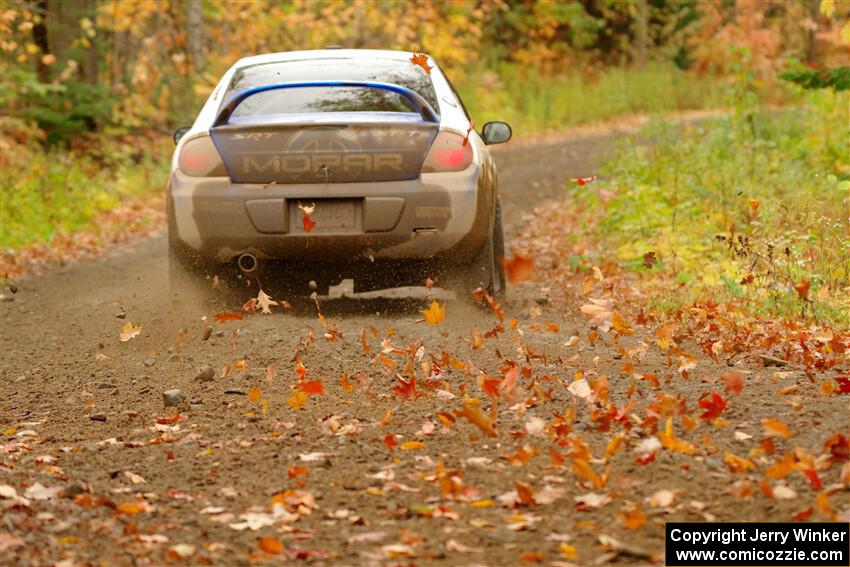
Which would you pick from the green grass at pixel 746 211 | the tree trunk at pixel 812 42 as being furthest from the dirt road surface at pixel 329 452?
the tree trunk at pixel 812 42

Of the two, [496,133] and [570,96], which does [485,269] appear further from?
[570,96]

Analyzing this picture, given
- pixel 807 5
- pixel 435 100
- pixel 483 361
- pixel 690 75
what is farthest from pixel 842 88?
pixel 807 5

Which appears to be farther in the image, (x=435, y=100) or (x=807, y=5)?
(x=807, y=5)

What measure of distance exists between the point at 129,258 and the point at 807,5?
99.0 ft

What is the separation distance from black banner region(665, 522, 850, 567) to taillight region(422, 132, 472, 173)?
3902mm

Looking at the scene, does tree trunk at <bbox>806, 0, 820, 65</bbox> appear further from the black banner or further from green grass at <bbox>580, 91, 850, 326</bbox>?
the black banner

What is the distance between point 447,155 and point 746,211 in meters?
3.52

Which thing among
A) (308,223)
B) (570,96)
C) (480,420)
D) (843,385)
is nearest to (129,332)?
(308,223)

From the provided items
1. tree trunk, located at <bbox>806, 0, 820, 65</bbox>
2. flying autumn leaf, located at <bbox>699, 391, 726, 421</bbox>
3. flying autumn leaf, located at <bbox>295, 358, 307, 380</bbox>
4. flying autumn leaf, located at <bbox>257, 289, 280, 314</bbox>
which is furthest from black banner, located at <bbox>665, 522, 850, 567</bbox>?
tree trunk, located at <bbox>806, 0, 820, 65</bbox>

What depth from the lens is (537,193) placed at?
16297 millimetres

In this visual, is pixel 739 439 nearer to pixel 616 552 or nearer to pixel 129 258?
pixel 616 552

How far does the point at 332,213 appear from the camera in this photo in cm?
722

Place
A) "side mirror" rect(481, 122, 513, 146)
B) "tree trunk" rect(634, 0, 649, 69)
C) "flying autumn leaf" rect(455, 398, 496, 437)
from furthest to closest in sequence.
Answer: "tree trunk" rect(634, 0, 649, 69), "side mirror" rect(481, 122, 513, 146), "flying autumn leaf" rect(455, 398, 496, 437)

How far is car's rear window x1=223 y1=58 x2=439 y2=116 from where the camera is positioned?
24.8 ft
